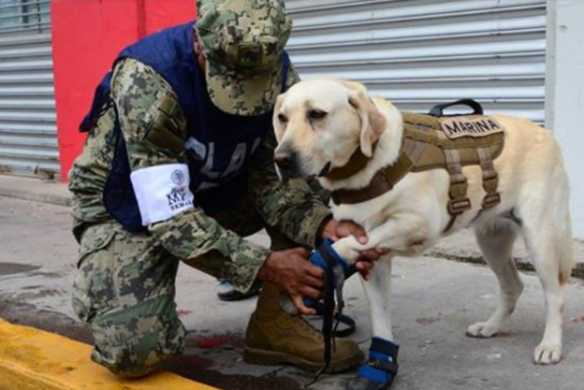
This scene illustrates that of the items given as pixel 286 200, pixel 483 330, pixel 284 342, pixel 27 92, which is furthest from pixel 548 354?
pixel 27 92

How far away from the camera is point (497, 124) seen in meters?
3.38

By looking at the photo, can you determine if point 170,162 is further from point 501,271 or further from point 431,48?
point 431,48

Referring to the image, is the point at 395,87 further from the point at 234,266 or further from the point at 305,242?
the point at 234,266

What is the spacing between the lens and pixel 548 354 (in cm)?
336

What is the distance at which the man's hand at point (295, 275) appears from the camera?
294 centimetres

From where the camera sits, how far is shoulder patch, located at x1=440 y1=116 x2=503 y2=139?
3236 millimetres

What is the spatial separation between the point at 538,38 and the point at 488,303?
197 cm

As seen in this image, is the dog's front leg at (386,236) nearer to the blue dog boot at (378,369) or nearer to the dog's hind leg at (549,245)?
the blue dog boot at (378,369)

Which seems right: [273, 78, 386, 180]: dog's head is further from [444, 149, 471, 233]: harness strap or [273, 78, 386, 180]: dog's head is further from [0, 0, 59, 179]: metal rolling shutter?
[0, 0, 59, 179]: metal rolling shutter

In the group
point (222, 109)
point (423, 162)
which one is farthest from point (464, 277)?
point (222, 109)

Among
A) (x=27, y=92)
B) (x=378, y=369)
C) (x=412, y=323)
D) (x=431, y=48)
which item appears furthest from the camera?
(x=27, y=92)

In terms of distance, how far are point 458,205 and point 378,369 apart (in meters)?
0.66

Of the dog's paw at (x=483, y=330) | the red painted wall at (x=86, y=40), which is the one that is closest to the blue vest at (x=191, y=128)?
the dog's paw at (x=483, y=330)

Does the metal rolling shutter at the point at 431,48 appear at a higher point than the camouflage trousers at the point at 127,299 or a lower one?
higher
